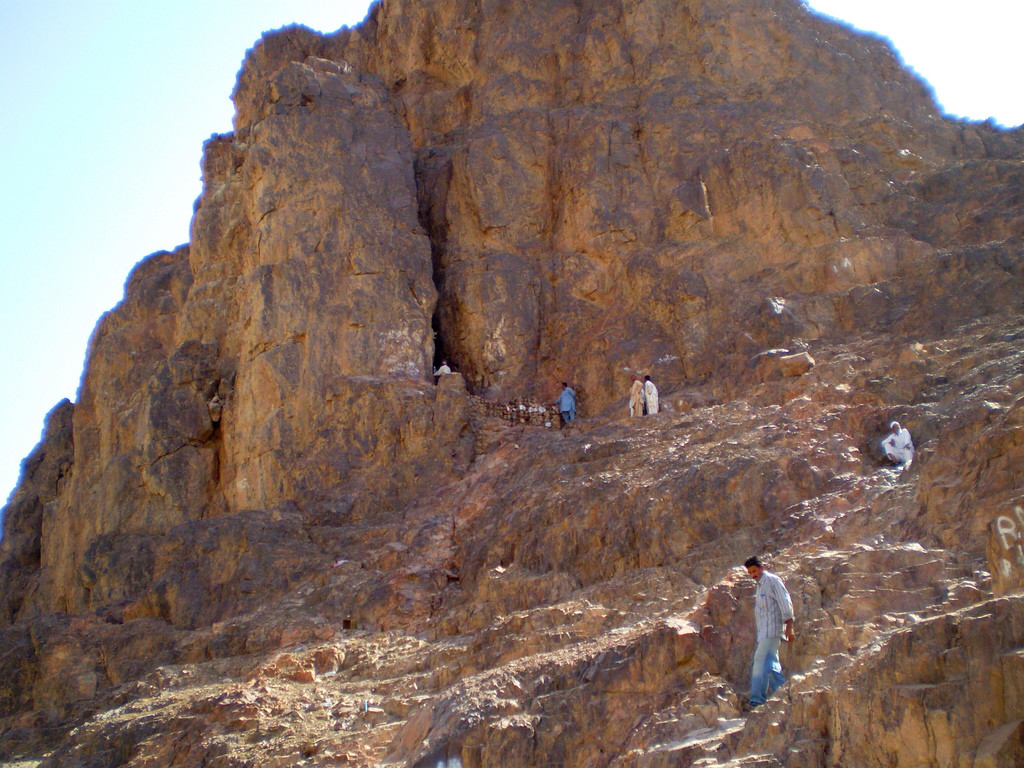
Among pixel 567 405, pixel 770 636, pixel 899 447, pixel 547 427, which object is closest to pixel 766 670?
pixel 770 636

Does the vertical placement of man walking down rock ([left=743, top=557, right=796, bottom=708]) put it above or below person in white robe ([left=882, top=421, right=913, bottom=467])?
below

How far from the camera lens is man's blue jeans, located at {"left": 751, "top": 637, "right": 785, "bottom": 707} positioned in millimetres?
9367

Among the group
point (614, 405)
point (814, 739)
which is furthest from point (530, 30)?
point (814, 739)

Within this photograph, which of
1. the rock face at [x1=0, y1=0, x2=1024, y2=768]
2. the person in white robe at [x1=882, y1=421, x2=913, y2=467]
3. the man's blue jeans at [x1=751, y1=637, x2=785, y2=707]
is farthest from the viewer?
the person in white robe at [x1=882, y1=421, x2=913, y2=467]

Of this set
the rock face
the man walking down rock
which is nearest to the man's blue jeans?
the man walking down rock

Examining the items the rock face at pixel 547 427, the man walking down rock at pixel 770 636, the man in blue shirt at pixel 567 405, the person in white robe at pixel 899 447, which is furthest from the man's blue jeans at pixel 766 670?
the man in blue shirt at pixel 567 405

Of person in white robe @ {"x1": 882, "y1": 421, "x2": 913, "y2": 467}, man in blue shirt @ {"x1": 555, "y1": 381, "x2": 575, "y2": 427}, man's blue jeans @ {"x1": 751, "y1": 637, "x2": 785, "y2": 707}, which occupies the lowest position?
man's blue jeans @ {"x1": 751, "y1": 637, "x2": 785, "y2": 707}

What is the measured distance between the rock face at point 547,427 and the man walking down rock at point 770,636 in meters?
0.29

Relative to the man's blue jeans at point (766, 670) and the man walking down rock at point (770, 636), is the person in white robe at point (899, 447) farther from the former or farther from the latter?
the man's blue jeans at point (766, 670)

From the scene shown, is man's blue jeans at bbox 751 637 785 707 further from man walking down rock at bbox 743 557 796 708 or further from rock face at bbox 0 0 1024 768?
rock face at bbox 0 0 1024 768

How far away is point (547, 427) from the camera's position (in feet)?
66.5

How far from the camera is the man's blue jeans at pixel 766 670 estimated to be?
9.37m

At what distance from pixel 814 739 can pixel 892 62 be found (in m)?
21.3

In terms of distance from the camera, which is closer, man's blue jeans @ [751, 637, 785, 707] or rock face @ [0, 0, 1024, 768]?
man's blue jeans @ [751, 637, 785, 707]
